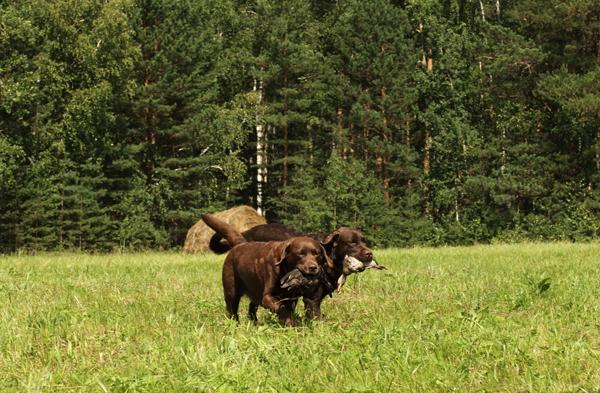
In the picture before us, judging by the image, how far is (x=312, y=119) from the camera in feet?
141

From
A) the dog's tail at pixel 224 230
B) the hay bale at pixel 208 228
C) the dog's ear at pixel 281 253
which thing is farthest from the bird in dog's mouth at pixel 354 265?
the hay bale at pixel 208 228

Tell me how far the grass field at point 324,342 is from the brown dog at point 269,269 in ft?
1.03

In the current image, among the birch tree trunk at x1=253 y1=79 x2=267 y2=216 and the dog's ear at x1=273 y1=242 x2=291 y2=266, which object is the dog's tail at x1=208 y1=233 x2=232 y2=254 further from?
the birch tree trunk at x1=253 y1=79 x2=267 y2=216

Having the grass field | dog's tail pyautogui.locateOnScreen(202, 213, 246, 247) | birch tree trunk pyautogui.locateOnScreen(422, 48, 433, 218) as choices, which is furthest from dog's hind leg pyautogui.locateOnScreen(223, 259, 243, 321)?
birch tree trunk pyautogui.locateOnScreen(422, 48, 433, 218)

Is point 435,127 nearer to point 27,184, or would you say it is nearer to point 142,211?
point 142,211

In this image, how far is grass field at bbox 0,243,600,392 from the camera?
454 cm

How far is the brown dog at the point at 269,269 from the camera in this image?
6.87 meters

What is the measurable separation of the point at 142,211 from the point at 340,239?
102ft

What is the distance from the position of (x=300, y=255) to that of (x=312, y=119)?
36457mm

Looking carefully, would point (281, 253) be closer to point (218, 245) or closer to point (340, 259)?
point (340, 259)

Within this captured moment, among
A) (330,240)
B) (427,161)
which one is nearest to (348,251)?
(330,240)

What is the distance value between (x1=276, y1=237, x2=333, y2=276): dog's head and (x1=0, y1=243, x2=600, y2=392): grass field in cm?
61

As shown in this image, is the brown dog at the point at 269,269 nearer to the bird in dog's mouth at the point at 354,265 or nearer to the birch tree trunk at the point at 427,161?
the bird in dog's mouth at the point at 354,265

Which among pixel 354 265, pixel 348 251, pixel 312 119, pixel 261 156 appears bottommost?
pixel 354 265
